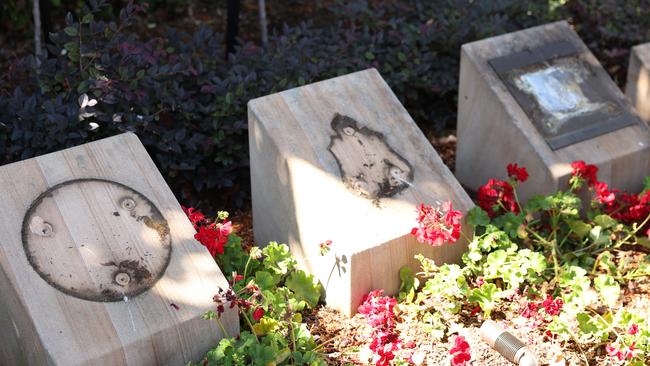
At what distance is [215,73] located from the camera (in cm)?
450

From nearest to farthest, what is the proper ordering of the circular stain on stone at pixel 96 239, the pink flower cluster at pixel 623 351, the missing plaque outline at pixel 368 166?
the circular stain on stone at pixel 96 239, the pink flower cluster at pixel 623 351, the missing plaque outline at pixel 368 166

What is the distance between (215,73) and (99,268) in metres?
1.83

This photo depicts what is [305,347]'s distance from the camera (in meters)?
3.10

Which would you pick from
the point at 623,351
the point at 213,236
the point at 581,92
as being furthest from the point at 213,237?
the point at 581,92

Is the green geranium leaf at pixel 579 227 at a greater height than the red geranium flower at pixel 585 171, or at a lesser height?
lesser

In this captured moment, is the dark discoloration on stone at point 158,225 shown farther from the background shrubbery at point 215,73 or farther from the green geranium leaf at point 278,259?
the background shrubbery at point 215,73

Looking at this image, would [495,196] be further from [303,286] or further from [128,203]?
[128,203]

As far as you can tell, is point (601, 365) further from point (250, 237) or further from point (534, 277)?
point (250, 237)

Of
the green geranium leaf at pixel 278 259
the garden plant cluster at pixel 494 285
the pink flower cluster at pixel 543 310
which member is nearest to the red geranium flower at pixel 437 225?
the garden plant cluster at pixel 494 285

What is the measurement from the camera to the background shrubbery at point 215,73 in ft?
12.8

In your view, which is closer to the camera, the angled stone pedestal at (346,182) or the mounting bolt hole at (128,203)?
the mounting bolt hole at (128,203)

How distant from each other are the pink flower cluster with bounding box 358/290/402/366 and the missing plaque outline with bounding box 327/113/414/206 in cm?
39

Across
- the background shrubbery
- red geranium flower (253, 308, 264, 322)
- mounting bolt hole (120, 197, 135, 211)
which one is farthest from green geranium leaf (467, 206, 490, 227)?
mounting bolt hole (120, 197, 135, 211)

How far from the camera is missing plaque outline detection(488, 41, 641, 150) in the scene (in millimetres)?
4043
